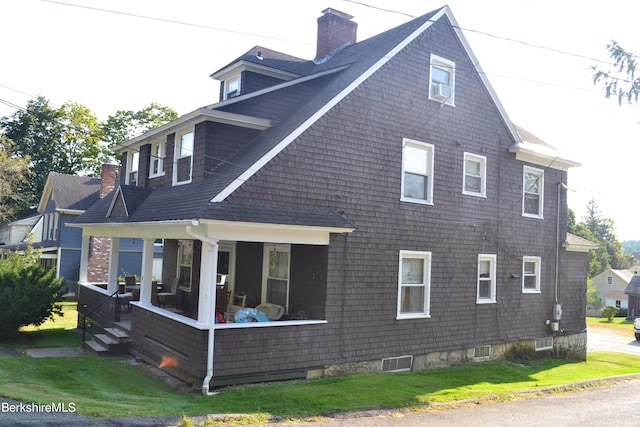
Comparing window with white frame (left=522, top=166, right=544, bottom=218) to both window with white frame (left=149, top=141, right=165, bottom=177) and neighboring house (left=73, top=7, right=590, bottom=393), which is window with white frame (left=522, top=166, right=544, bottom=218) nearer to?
neighboring house (left=73, top=7, right=590, bottom=393)

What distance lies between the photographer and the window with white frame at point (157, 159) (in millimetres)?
15125

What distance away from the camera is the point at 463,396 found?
10.6 metres

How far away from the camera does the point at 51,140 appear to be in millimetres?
45781

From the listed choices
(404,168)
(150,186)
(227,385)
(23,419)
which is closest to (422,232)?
(404,168)

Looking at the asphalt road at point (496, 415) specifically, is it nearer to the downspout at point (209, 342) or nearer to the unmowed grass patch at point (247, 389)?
the unmowed grass patch at point (247, 389)

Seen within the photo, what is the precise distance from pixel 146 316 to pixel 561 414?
9.26 meters

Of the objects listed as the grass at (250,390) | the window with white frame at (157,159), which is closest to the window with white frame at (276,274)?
the grass at (250,390)

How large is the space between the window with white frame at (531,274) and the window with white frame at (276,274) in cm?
821

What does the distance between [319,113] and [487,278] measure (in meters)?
7.42

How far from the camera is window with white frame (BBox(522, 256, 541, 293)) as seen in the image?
653 inches

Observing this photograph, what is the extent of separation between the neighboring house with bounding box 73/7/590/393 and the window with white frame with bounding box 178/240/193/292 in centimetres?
8

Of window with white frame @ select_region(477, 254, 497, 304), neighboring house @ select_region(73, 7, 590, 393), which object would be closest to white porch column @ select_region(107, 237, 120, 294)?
neighboring house @ select_region(73, 7, 590, 393)

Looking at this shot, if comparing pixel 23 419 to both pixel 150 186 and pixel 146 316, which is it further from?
pixel 150 186

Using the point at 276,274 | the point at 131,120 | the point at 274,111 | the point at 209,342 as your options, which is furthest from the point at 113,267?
the point at 131,120
